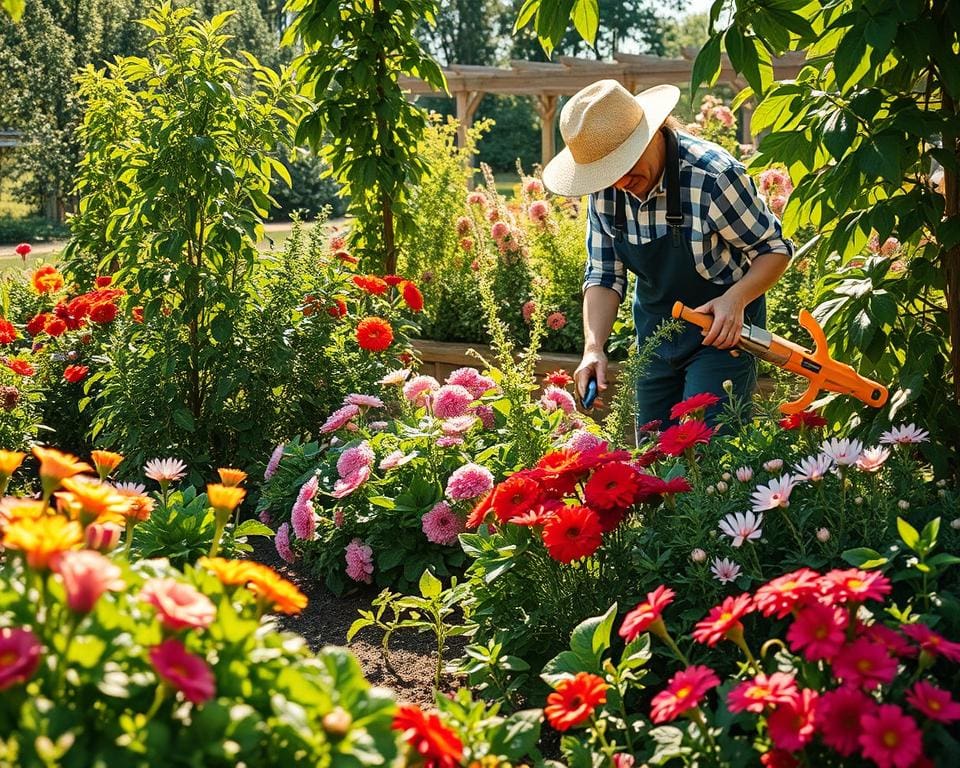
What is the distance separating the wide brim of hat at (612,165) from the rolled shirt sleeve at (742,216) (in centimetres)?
24

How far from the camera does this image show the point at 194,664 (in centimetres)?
111

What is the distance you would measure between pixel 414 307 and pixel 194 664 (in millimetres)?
3219

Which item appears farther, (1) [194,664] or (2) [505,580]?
(2) [505,580]

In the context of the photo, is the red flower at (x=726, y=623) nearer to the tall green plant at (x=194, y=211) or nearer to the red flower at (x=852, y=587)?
the red flower at (x=852, y=587)

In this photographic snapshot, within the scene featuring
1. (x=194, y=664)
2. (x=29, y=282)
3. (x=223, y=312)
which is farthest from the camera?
(x=29, y=282)

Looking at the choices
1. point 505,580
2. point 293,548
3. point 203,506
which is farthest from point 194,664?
point 293,548

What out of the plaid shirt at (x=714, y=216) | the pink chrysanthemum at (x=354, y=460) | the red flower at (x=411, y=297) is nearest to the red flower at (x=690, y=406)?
the plaid shirt at (x=714, y=216)

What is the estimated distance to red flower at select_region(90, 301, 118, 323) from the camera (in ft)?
14.7

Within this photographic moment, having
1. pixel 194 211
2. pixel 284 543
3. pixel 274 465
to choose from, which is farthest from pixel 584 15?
pixel 194 211

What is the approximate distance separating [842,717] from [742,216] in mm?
1884

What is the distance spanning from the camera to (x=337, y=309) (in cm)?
431

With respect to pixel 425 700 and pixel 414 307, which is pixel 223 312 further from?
pixel 425 700

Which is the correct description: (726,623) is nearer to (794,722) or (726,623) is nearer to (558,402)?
(794,722)

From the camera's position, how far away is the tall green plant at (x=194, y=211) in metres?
4.05
